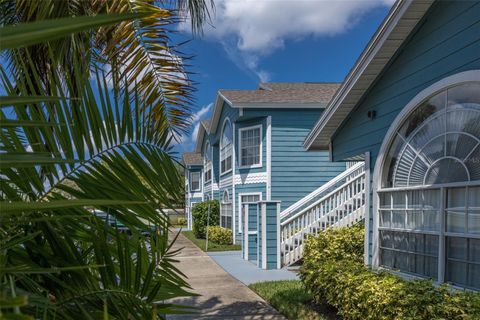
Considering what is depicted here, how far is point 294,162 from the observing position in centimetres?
1587

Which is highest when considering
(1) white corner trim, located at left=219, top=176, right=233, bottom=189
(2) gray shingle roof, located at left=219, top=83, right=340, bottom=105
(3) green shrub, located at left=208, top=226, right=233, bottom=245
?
(2) gray shingle roof, located at left=219, top=83, right=340, bottom=105

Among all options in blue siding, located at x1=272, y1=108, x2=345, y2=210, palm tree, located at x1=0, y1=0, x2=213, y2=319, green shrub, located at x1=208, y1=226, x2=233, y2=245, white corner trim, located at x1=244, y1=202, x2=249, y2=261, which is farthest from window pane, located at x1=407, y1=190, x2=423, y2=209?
green shrub, located at x1=208, y1=226, x2=233, y2=245

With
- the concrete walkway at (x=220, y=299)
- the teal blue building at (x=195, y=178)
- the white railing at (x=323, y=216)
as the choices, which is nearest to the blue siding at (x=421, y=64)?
the concrete walkway at (x=220, y=299)

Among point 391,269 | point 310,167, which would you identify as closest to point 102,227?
point 391,269

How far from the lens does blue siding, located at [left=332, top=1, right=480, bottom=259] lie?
5.03 meters

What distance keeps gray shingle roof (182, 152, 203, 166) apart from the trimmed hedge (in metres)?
25.3

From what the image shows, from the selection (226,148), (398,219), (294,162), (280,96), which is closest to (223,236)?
(226,148)

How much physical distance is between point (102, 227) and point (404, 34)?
5957 millimetres

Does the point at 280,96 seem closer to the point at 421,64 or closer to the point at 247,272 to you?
the point at 247,272

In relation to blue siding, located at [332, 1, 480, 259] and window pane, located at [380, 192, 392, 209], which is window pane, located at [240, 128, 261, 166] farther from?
window pane, located at [380, 192, 392, 209]

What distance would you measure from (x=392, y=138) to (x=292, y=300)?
3.49 meters

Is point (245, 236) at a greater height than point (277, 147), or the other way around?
point (277, 147)

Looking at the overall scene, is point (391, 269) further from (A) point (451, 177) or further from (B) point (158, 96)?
(B) point (158, 96)

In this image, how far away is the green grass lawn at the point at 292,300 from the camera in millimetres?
6641
